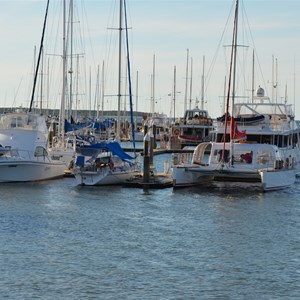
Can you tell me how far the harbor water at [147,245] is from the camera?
76.7ft

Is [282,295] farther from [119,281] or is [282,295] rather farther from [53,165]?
[53,165]

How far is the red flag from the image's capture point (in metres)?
45.3

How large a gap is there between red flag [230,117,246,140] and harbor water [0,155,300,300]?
3.44 m

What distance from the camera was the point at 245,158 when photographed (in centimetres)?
4597

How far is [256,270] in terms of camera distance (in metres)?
25.7

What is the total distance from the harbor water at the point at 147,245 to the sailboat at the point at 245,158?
150 centimetres

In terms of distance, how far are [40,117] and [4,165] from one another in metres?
5.31

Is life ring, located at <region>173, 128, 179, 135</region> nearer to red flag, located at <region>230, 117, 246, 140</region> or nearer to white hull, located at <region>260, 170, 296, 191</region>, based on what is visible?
red flag, located at <region>230, 117, 246, 140</region>

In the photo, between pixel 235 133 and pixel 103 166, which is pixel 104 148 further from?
pixel 235 133

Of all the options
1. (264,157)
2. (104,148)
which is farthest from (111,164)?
(264,157)

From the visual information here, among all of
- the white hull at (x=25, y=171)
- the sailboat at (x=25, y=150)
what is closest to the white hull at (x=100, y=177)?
the white hull at (x=25, y=171)

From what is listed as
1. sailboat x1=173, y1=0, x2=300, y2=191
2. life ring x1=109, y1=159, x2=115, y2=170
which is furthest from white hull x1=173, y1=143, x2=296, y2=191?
life ring x1=109, y1=159, x2=115, y2=170

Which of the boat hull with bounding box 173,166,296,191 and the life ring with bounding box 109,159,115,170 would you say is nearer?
the boat hull with bounding box 173,166,296,191

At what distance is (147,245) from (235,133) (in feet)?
61.2
